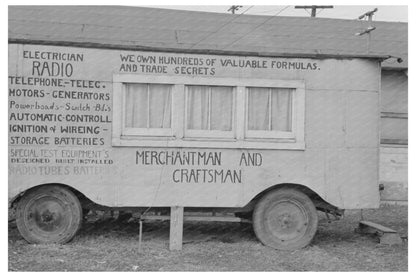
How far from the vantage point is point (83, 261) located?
656 centimetres

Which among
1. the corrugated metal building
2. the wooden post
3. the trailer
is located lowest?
the wooden post

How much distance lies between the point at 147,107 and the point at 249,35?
298 inches

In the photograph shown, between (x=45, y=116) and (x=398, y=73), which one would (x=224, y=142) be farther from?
(x=398, y=73)

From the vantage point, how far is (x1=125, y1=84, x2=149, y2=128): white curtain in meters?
7.27

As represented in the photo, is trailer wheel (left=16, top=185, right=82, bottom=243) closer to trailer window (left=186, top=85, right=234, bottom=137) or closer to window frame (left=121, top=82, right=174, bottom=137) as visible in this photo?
window frame (left=121, top=82, right=174, bottom=137)

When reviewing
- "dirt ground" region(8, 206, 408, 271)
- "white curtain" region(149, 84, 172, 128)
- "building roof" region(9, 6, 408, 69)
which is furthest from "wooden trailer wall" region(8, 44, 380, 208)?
"building roof" region(9, 6, 408, 69)

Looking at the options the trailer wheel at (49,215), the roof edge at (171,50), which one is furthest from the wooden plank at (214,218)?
the roof edge at (171,50)

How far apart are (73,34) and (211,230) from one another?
282 inches

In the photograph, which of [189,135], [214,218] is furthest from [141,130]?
[214,218]

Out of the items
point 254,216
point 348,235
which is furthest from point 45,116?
point 348,235

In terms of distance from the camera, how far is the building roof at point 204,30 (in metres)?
13.1

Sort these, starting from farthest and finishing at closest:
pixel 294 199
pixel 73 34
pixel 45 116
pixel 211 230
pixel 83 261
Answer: pixel 73 34, pixel 211 230, pixel 294 199, pixel 45 116, pixel 83 261

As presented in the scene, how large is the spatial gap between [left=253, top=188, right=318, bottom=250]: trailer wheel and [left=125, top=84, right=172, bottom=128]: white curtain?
6.46 ft

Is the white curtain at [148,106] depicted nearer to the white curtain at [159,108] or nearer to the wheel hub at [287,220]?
the white curtain at [159,108]
